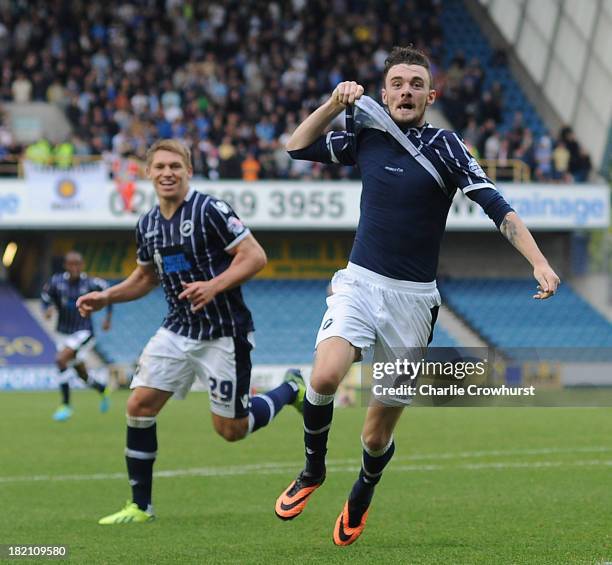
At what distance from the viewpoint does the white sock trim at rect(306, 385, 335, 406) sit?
6.43 m

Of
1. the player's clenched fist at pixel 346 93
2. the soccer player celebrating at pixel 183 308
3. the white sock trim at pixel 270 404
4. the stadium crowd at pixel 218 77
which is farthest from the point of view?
the stadium crowd at pixel 218 77

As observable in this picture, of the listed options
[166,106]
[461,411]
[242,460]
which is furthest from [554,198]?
[242,460]

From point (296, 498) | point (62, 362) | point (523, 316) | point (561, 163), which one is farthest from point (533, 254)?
point (561, 163)

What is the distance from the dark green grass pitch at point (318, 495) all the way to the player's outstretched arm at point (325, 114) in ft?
7.08

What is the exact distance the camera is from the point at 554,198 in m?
30.4

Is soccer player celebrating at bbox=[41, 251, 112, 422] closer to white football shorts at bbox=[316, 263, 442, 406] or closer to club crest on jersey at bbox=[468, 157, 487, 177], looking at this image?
white football shorts at bbox=[316, 263, 442, 406]

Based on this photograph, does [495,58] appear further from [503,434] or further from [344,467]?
[344,467]

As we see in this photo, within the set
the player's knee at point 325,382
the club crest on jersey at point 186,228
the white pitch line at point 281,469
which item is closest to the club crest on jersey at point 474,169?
the player's knee at point 325,382

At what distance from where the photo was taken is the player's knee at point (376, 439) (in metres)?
6.84

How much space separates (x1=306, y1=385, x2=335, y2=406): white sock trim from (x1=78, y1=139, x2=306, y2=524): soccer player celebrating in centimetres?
133

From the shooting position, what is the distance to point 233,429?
8219 mm

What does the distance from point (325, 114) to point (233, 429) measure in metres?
2.66
